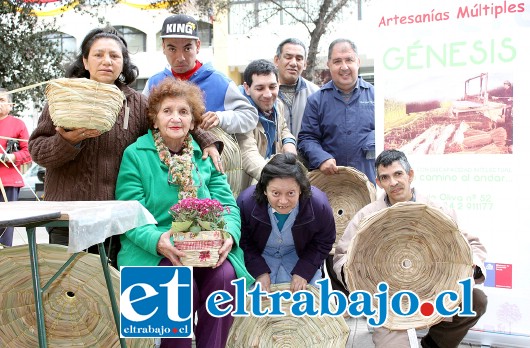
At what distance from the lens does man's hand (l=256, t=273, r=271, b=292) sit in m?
3.35

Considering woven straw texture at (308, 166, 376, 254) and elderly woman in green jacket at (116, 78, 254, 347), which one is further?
woven straw texture at (308, 166, 376, 254)

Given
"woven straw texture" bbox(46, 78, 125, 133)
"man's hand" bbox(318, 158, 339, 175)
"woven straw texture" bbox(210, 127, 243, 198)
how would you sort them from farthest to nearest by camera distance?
1. "man's hand" bbox(318, 158, 339, 175)
2. "woven straw texture" bbox(210, 127, 243, 198)
3. "woven straw texture" bbox(46, 78, 125, 133)

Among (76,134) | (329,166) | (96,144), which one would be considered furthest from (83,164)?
(329,166)

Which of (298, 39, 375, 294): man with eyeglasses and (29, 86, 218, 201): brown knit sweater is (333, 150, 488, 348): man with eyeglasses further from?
(29, 86, 218, 201): brown knit sweater

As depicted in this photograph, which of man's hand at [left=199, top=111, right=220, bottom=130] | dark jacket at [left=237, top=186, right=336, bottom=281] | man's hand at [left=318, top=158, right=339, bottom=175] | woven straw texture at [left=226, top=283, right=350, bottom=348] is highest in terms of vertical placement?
man's hand at [left=199, top=111, right=220, bottom=130]

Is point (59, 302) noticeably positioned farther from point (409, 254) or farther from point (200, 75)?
point (409, 254)

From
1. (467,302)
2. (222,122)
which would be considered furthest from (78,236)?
(467,302)

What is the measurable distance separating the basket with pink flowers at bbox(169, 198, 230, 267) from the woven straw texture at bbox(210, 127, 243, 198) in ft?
2.51

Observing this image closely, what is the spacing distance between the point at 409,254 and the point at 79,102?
188cm

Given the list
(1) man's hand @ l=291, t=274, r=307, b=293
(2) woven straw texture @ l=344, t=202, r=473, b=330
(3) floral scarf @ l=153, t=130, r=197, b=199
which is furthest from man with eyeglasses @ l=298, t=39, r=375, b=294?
(3) floral scarf @ l=153, t=130, r=197, b=199

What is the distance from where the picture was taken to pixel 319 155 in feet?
13.5

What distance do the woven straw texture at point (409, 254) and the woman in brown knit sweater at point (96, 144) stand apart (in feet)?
3.00

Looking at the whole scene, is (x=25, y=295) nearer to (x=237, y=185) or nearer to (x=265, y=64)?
(x=237, y=185)

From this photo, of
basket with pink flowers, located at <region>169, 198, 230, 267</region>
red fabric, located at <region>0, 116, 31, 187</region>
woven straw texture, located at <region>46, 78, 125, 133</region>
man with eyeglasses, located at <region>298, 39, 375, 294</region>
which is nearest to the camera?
woven straw texture, located at <region>46, 78, 125, 133</region>
